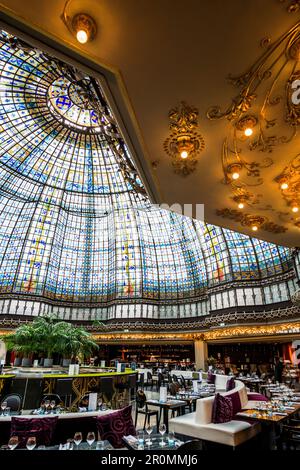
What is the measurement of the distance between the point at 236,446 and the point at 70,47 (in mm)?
7207

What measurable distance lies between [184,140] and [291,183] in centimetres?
282

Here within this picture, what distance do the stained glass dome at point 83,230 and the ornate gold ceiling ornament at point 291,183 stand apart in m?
18.0

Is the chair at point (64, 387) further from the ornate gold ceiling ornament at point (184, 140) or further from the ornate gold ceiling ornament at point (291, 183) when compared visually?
the ornate gold ceiling ornament at point (291, 183)

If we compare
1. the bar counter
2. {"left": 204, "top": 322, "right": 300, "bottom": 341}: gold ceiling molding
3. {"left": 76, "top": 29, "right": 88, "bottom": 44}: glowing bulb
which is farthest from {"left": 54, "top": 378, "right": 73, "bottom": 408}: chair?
{"left": 204, "top": 322, "right": 300, "bottom": 341}: gold ceiling molding

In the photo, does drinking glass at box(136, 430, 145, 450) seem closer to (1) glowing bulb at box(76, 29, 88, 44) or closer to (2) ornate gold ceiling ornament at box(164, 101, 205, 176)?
(2) ornate gold ceiling ornament at box(164, 101, 205, 176)

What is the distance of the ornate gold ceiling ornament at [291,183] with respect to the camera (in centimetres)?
524

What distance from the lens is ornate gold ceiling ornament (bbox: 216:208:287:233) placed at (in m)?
6.85

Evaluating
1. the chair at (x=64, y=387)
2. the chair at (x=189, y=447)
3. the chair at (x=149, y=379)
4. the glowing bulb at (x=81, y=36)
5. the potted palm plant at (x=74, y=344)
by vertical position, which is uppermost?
the glowing bulb at (x=81, y=36)

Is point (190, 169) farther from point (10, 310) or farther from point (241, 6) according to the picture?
point (10, 310)

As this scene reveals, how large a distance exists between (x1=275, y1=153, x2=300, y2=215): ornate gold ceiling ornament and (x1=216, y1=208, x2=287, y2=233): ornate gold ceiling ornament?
89 centimetres

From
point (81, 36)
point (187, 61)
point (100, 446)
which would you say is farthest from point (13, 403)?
point (187, 61)

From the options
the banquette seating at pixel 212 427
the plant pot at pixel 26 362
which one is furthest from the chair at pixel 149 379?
the banquette seating at pixel 212 427

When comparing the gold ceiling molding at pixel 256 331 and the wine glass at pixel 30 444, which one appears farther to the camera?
the gold ceiling molding at pixel 256 331

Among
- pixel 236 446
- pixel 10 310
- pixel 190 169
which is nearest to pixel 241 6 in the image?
pixel 190 169
